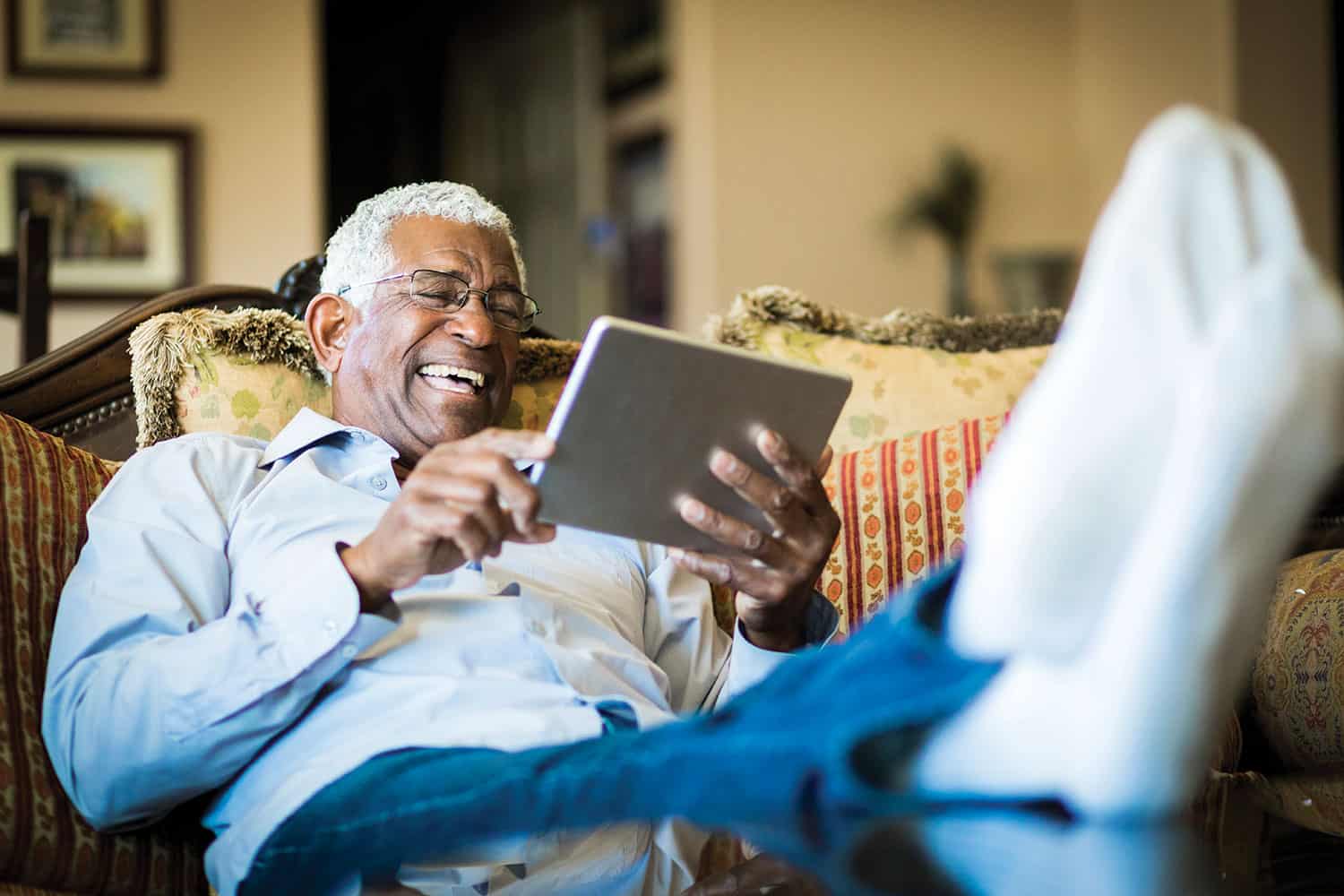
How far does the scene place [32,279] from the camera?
2420mm

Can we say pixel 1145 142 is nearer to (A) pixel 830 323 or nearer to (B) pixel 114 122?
(A) pixel 830 323

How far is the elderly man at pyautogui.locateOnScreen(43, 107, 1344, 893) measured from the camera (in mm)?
757

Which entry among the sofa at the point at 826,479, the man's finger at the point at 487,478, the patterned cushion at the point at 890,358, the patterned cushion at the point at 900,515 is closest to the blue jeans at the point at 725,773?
the sofa at the point at 826,479

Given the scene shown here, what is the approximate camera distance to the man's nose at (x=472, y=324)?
62.1 inches

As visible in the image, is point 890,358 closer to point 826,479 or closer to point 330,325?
point 826,479

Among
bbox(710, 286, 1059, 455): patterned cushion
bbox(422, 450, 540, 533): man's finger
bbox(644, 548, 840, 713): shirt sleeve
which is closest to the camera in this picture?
bbox(422, 450, 540, 533): man's finger

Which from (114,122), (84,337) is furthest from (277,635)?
(114,122)

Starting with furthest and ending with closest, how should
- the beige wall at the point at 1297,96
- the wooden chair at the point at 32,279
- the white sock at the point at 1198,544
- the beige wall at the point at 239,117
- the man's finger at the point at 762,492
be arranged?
1. the beige wall at the point at 1297,96
2. the beige wall at the point at 239,117
3. the wooden chair at the point at 32,279
4. the man's finger at the point at 762,492
5. the white sock at the point at 1198,544

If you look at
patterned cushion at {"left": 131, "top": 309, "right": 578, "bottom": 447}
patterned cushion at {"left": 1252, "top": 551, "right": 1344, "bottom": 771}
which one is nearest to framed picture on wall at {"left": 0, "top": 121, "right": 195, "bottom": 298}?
patterned cushion at {"left": 131, "top": 309, "right": 578, "bottom": 447}

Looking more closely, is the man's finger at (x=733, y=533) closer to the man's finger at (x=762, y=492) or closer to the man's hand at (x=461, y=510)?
the man's finger at (x=762, y=492)

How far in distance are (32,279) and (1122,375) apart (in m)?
2.20

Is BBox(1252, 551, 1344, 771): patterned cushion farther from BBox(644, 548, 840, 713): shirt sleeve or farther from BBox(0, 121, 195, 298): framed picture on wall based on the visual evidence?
BBox(0, 121, 195, 298): framed picture on wall

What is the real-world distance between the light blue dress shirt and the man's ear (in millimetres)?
186

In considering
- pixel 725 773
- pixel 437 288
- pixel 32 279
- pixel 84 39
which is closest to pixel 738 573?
pixel 725 773
